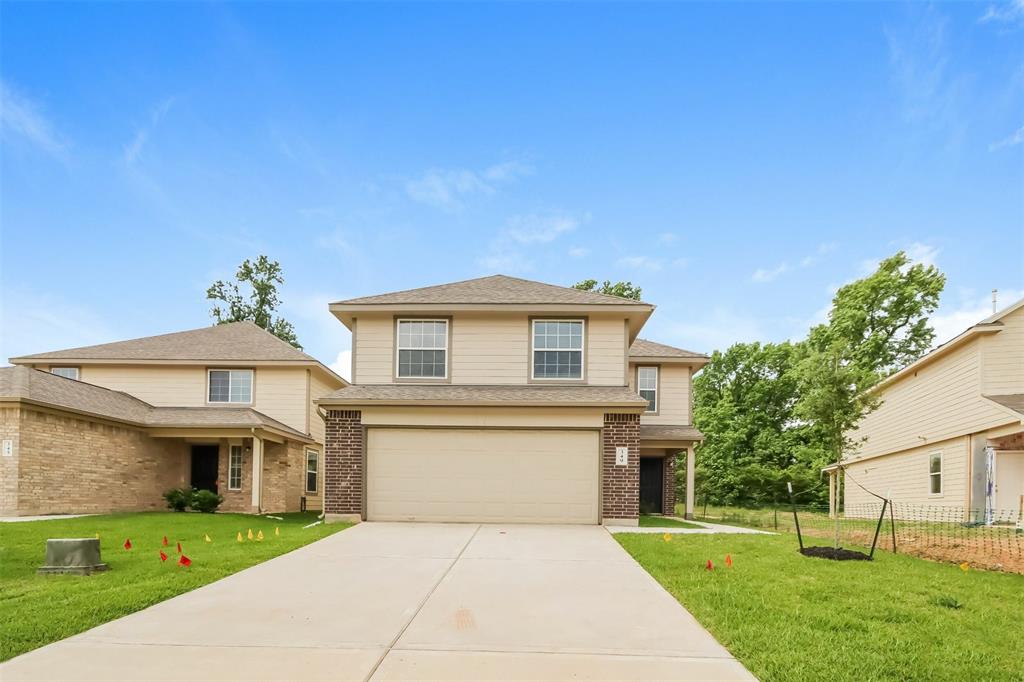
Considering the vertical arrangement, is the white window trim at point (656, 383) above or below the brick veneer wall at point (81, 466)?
above

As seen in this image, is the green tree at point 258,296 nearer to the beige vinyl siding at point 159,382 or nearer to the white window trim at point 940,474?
the beige vinyl siding at point 159,382

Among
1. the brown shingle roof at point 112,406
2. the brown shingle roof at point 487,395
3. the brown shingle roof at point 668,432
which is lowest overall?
the brown shingle roof at point 668,432

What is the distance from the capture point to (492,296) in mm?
15938

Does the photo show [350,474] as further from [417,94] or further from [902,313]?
[902,313]

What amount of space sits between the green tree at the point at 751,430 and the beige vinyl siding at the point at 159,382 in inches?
976

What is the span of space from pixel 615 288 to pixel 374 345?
992 inches

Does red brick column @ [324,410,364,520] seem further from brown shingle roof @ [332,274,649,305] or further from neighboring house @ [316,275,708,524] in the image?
brown shingle roof @ [332,274,649,305]

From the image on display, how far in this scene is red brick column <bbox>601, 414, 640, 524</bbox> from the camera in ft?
46.8

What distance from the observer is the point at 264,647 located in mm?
4891

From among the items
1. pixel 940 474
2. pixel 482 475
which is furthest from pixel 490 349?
pixel 940 474

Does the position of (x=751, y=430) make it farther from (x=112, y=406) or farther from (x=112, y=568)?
(x=112, y=568)

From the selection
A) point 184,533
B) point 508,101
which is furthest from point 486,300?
point 184,533

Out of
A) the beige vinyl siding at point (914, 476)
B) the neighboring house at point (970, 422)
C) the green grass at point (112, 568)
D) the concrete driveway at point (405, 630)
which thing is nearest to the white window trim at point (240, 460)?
the green grass at point (112, 568)

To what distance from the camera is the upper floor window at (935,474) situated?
18875mm
